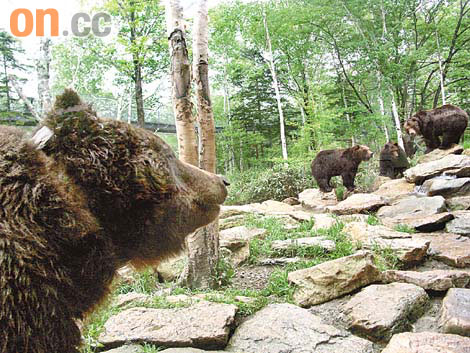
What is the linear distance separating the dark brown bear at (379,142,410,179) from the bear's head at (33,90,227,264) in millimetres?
9300

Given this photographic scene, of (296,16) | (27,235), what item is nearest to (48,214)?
(27,235)

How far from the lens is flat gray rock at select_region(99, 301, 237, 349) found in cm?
249

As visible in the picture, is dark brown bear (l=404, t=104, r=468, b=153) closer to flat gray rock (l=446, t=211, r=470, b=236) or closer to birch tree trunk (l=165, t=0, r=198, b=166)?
flat gray rock (l=446, t=211, r=470, b=236)

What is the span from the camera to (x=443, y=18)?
14.6 m

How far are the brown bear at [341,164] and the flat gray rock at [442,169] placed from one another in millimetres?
1410

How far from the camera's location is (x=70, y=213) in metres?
1.18

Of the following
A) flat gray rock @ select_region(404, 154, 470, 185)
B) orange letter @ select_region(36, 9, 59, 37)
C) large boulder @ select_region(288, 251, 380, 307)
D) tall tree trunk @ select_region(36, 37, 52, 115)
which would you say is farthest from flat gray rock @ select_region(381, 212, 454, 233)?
tall tree trunk @ select_region(36, 37, 52, 115)

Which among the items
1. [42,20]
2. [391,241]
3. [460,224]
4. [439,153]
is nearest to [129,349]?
[391,241]

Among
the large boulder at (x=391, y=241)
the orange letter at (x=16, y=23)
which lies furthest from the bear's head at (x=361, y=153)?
the orange letter at (x=16, y=23)

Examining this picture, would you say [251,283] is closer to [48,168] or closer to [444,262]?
[444,262]

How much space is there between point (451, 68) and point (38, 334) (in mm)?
18747

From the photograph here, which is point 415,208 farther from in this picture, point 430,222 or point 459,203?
point 430,222

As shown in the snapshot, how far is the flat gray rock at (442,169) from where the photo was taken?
6537mm

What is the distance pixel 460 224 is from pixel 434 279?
191 cm
